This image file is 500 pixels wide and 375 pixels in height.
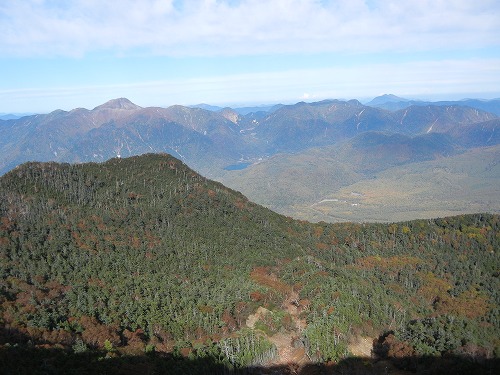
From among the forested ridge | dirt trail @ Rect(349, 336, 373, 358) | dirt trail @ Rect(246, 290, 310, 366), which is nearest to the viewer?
the forested ridge

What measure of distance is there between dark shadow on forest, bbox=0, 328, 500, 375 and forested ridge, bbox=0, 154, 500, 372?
0.98 m

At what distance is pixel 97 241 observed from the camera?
385 ft

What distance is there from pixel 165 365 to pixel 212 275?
40967mm

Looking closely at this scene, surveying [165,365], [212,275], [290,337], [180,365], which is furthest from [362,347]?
[165,365]

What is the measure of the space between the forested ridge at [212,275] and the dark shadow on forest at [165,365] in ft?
3.21

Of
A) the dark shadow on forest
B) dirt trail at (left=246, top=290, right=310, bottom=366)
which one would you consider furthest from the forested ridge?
the dark shadow on forest

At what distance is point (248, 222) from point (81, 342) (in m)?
78.2

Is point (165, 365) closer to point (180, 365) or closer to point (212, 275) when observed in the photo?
point (180, 365)

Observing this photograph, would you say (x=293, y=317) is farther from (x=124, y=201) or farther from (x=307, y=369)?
(x=124, y=201)

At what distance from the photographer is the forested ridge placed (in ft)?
275

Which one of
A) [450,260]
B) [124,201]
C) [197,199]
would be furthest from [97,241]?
[450,260]

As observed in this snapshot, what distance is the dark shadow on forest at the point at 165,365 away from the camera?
6103 cm

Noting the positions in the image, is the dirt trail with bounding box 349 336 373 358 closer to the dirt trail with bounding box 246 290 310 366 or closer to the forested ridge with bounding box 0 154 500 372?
the forested ridge with bounding box 0 154 500 372

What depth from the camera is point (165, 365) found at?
240 feet
